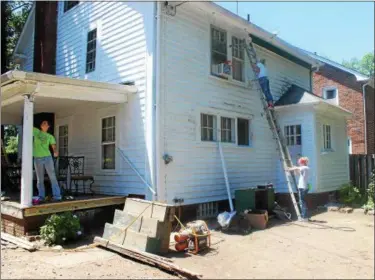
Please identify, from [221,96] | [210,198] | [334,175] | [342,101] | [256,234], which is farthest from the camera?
[342,101]

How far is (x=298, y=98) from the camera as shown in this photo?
12.9 m

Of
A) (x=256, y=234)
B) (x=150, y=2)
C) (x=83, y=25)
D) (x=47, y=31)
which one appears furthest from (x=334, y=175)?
(x=47, y=31)

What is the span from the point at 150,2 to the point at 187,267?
271 inches

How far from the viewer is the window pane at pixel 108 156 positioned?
1060cm

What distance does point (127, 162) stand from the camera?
32.6ft

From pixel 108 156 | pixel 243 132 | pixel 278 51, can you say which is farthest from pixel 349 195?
pixel 108 156

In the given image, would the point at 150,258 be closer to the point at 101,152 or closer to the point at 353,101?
the point at 101,152

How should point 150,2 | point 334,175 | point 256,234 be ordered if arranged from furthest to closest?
point 334,175
point 150,2
point 256,234

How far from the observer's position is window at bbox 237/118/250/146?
12102mm

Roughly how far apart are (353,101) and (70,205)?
17831 mm

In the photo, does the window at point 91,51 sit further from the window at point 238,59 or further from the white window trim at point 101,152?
the window at point 238,59

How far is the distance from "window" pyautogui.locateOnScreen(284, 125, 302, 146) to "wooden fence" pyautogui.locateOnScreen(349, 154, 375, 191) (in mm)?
3144

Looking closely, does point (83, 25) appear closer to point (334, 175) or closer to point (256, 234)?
point (256, 234)

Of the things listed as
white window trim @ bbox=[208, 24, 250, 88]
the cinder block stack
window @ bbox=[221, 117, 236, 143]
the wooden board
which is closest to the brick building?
white window trim @ bbox=[208, 24, 250, 88]
